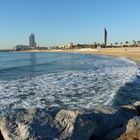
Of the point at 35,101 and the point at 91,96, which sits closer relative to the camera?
the point at 35,101

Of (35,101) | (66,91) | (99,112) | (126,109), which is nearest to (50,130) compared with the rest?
(99,112)

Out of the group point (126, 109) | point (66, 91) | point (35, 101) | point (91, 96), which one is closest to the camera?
point (126, 109)

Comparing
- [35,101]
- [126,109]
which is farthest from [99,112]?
[35,101]

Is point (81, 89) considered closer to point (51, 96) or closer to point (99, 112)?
point (51, 96)

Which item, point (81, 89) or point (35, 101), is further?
point (81, 89)

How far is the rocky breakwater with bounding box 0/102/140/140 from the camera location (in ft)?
19.5

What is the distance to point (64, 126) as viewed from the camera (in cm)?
625

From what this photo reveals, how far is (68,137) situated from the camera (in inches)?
237

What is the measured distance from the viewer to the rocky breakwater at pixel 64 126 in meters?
5.94

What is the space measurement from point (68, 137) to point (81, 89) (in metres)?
9.33

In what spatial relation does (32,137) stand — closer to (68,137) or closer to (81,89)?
(68,137)

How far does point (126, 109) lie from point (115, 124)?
1181mm

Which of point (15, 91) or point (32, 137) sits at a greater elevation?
point (32, 137)

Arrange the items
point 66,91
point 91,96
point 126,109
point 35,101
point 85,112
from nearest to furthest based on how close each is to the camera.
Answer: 1. point 85,112
2. point 126,109
3. point 35,101
4. point 91,96
5. point 66,91
